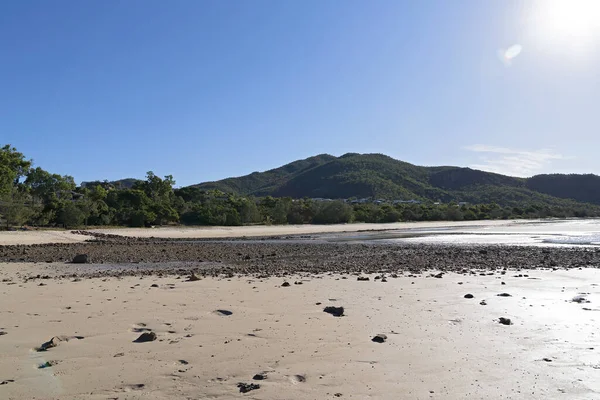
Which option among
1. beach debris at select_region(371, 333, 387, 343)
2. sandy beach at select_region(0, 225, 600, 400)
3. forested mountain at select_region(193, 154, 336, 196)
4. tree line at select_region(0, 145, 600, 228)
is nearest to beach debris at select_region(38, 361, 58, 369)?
sandy beach at select_region(0, 225, 600, 400)

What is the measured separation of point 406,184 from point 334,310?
152 metres

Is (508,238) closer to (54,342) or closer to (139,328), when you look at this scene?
(139,328)

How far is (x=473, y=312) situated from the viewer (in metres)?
7.63

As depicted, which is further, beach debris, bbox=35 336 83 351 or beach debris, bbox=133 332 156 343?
beach debris, bbox=133 332 156 343

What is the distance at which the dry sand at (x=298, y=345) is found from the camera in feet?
14.1

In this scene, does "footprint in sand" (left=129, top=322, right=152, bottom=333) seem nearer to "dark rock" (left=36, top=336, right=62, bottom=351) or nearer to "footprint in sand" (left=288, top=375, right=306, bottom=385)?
"dark rock" (left=36, top=336, right=62, bottom=351)

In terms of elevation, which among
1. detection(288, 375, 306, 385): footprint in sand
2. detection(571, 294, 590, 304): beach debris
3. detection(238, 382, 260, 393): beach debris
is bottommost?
detection(288, 375, 306, 385): footprint in sand

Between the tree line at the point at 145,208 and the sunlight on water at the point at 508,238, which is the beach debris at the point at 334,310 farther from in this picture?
the tree line at the point at 145,208

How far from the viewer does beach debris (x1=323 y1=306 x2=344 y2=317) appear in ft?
23.8

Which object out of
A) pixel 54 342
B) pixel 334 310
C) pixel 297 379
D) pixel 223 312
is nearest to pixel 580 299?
pixel 334 310

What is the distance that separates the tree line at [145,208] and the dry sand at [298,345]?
34.4 metres

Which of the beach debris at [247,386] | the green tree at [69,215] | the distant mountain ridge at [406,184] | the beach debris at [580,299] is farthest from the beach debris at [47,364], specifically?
the distant mountain ridge at [406,184]

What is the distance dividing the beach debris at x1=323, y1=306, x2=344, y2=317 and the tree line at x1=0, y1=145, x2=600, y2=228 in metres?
36.1

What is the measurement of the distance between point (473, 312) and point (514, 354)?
2312 mm
